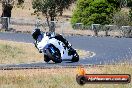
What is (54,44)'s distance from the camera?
29.3 ft

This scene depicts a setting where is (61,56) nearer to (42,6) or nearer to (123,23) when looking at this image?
(123,23)

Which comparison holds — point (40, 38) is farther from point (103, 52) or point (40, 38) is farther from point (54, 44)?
point (103, 52)

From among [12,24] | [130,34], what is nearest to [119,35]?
[130,34]

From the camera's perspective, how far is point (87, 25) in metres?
57.6

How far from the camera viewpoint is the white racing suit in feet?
27.6

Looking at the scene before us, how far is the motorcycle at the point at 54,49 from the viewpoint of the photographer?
27.9 ft

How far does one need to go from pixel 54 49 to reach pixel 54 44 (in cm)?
22

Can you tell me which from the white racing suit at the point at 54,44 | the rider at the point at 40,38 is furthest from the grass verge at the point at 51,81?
the rider at the point at 40,38

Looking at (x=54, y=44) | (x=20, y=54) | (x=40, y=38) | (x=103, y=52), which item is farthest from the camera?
(x=20, y=54)

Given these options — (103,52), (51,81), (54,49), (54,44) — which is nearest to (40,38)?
(54,44)

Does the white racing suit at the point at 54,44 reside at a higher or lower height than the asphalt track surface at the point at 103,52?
higher

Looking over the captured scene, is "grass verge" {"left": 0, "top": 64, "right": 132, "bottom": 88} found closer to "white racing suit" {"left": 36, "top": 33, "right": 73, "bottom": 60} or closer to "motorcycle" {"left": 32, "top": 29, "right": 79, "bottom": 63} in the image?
"motorcycle" {"left": 32, "top": 29, "right": 79, "bottom": 63}

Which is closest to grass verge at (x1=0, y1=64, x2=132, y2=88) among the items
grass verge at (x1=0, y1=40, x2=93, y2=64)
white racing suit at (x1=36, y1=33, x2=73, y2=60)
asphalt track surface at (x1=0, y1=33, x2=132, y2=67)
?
white racing suit at (x1=36, y1=33, x2=73, y2=60)

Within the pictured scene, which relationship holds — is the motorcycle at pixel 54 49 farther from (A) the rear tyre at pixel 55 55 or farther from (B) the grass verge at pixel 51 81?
(B) the grass verge at pixel 51 81
